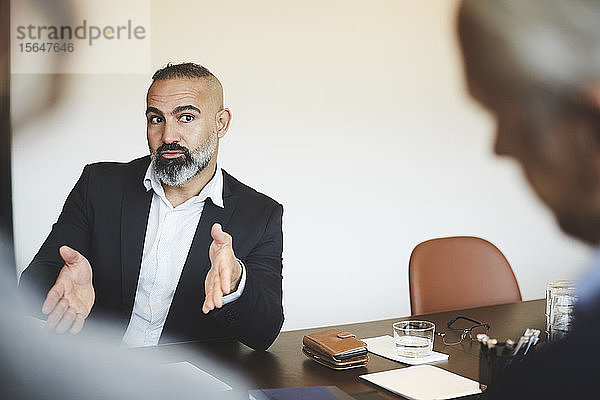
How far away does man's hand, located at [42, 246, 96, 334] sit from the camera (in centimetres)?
174

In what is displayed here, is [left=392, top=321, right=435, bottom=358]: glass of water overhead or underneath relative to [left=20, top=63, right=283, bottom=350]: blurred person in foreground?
underneath

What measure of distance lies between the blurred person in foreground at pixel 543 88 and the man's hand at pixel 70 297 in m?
2.79

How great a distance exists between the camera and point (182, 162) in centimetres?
247

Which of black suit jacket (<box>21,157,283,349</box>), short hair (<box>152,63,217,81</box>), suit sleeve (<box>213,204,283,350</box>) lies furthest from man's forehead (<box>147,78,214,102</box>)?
suit sleeve (<box>213,204,283,350</box>)

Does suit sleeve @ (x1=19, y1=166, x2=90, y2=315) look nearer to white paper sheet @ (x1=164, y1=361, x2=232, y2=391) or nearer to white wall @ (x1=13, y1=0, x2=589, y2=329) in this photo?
white paper sheet @ (x1=164, y1=361, x2=232, y2=391)

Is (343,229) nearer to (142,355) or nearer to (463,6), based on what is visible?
(463,6)

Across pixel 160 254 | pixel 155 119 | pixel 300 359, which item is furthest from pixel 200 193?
pixel 300 359

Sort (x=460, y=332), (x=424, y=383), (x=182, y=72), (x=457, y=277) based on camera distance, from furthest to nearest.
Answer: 1. (x=182, y=72)
2. (x=457, y=277)
3. (x=460, y=332)
4. (x=424, y=383)

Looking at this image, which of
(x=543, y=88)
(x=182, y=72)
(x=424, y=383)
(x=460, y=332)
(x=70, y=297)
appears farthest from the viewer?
(x=543, y=88)

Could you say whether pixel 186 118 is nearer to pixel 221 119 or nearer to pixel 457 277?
pixel 221 119

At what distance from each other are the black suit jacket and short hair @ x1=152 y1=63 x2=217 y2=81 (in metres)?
0.53

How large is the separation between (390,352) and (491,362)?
0.41m

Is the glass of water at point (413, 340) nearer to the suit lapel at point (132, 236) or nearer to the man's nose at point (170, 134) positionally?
the suit lapel at point (132, 236)

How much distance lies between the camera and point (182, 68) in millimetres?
2955
